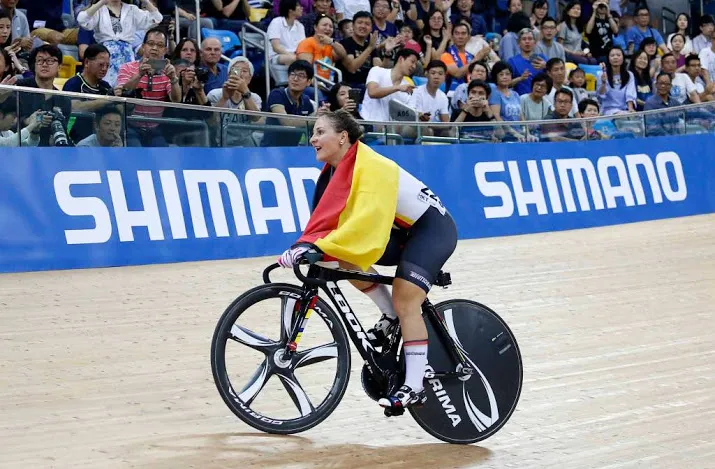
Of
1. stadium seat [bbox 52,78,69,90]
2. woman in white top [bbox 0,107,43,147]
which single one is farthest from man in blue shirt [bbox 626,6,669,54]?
woman in white top [bbox 0,107,43,147]

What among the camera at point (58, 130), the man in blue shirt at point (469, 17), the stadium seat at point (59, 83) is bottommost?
the man in blue shirt at point (469, 17)

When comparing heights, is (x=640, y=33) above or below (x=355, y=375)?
below

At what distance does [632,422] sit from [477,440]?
30.7 inches

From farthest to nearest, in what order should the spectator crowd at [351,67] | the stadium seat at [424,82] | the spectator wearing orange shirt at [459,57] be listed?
the spectator wearing orange shirt at [459,57]
the stadium seat at [424,82]
the spectator crowd at [351,67]

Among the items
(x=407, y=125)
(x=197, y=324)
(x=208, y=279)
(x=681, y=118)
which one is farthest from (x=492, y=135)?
(x=197, y=324)

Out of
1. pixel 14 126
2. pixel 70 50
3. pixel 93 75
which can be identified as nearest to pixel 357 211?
pixel 14 126

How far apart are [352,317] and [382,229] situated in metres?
0.46

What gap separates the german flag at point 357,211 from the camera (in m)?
4.75

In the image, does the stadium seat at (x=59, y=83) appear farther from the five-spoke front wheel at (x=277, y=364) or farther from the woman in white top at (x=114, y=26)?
the five-spoke front wheel at (x=277, y=364)

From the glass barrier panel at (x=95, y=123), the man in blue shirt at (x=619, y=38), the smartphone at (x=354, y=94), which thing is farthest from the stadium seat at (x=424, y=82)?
the glass barrier panel at (x=95, y=123)

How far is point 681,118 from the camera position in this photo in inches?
607

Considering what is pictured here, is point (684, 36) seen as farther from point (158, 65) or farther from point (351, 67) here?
point (158, 65)

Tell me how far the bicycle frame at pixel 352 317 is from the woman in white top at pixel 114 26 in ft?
23.8

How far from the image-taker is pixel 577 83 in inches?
635
